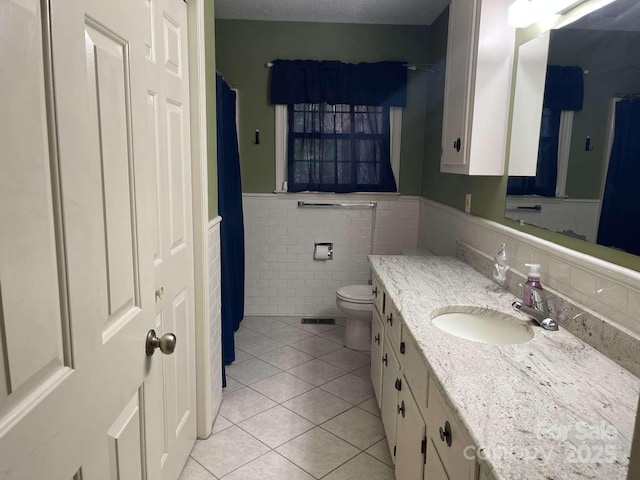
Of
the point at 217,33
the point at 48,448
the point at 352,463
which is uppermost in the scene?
the point at 217,33

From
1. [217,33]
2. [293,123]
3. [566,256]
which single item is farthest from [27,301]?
[217,33]

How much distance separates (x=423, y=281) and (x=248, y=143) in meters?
2.33

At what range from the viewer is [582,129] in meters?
1.62

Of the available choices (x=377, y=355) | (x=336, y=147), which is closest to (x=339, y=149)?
(x=336, y=147)

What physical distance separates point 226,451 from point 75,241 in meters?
1.80

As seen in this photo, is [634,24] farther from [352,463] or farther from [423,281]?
[352,463]

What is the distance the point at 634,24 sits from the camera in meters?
1.37

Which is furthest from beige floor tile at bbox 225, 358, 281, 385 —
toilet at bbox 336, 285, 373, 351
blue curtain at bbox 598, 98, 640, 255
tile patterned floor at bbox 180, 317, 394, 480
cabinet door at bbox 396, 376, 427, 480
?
blue curtain at bbox 598, 98, 640, 255

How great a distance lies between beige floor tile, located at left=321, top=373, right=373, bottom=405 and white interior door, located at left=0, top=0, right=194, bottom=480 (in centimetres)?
177

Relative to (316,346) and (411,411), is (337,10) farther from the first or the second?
(411,411)

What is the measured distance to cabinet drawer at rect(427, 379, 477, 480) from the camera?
1030 mm

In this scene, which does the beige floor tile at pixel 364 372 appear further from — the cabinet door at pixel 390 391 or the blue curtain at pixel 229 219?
the blue curtain at pixel 229 219

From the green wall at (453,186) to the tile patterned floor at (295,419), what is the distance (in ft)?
4.20

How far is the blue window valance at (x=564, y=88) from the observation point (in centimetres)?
167
